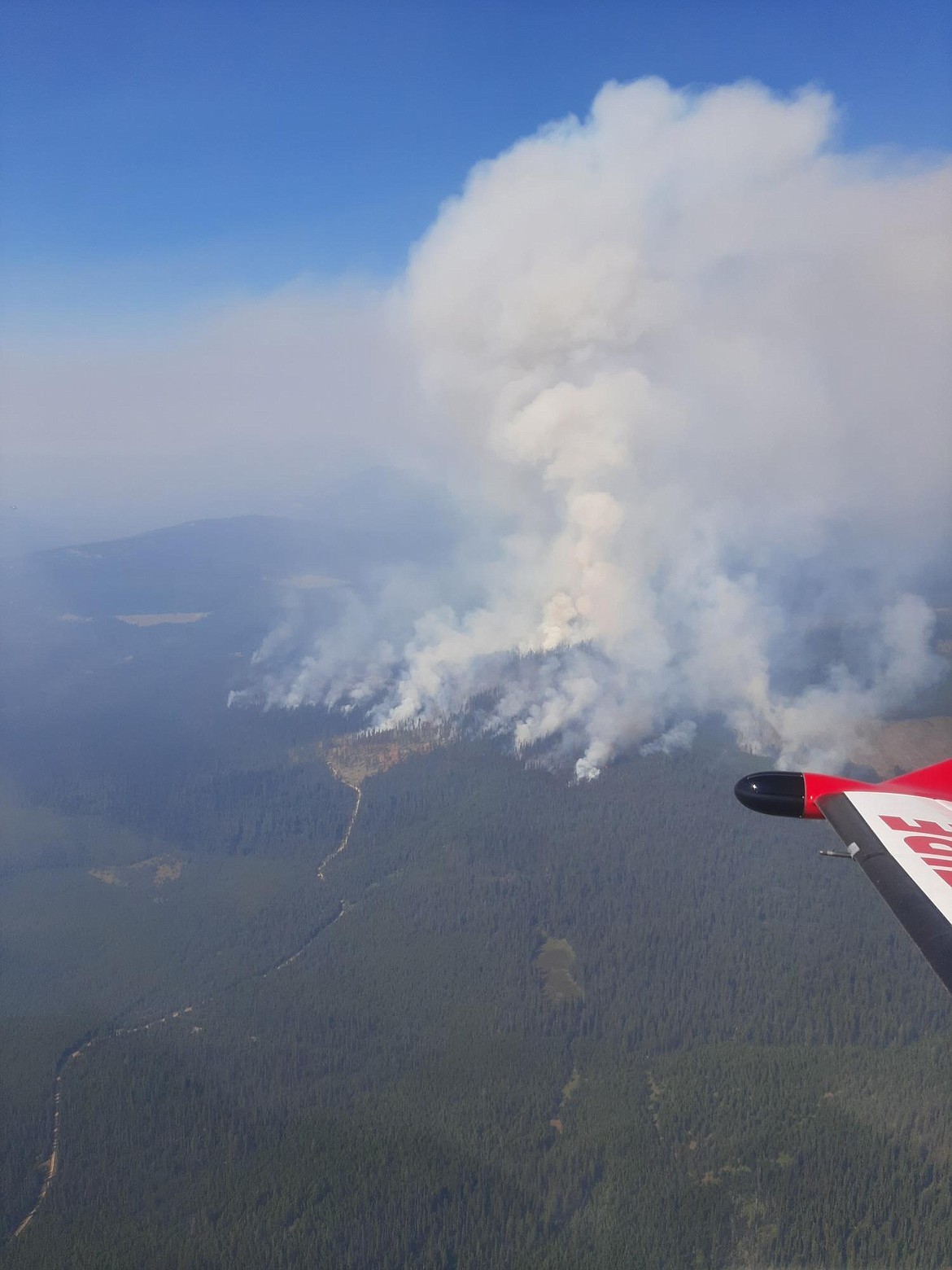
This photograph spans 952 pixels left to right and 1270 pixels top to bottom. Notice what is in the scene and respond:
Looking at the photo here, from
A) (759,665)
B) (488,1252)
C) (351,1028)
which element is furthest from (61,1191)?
(759,665)

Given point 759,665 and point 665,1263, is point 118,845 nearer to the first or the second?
point 665,1263

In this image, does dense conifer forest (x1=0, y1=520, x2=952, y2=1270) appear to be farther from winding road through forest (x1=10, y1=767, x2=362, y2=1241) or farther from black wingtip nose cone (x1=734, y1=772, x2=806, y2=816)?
black wingtip nose cone (x1=734, y1=772, x2=806, y2=816)

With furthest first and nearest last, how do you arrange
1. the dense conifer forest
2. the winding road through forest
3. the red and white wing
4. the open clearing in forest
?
the open clearing in forest → the winding road through forest → the dense conifer forest → the red and white wing

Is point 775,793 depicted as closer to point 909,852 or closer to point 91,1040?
point 909,852

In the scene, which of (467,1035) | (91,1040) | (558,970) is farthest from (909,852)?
(91,1040)

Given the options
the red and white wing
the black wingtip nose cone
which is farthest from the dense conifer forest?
the red and white wing

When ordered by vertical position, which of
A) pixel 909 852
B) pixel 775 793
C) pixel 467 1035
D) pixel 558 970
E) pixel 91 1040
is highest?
pixel 775 793
